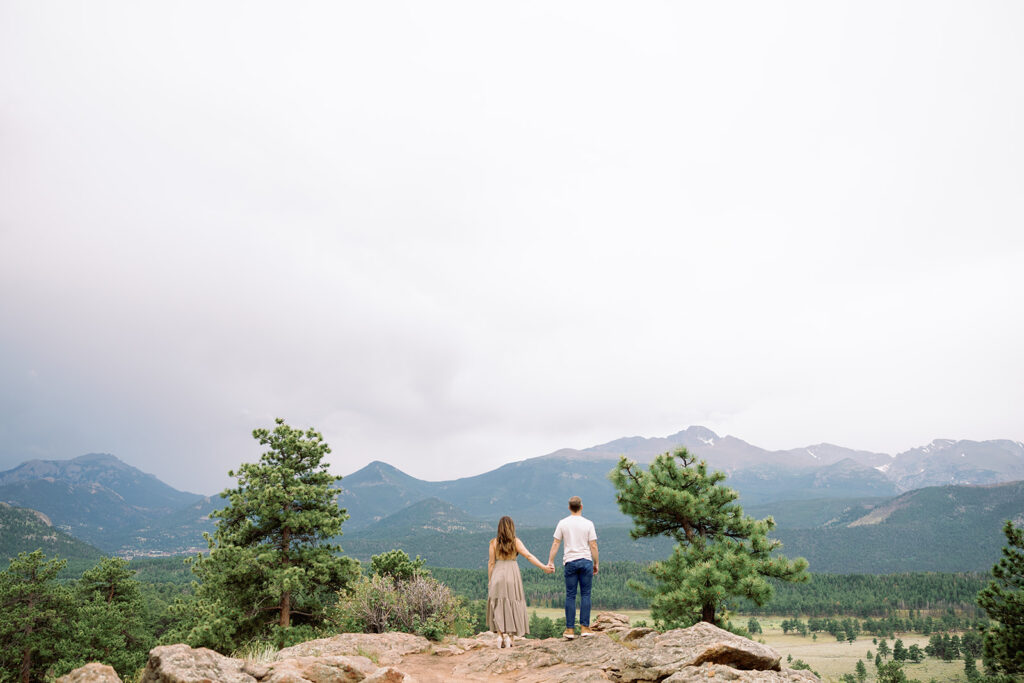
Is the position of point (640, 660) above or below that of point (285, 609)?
above

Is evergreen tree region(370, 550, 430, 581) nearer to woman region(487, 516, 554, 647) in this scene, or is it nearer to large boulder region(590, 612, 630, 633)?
large boulder region(590, 612, 630, 633)

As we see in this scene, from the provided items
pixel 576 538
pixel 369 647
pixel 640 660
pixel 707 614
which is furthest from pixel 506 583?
pixel 707 614

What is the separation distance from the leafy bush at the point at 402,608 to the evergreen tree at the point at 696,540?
669 cm

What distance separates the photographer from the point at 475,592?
15400cm

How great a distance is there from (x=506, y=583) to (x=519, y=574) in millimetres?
470

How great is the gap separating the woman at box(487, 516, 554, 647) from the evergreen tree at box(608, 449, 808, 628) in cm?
601

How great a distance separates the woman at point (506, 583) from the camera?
40.2 feet

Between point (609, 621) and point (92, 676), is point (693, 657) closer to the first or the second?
point (609, 621)

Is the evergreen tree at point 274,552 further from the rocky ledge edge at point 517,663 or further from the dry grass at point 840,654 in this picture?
the dry grass at point 840,654

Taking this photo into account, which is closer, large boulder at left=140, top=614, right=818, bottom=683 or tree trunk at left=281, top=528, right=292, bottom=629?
large boulder at left=140, top=614, right=818, bottom=683

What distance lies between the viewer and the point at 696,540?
1802 centimetres

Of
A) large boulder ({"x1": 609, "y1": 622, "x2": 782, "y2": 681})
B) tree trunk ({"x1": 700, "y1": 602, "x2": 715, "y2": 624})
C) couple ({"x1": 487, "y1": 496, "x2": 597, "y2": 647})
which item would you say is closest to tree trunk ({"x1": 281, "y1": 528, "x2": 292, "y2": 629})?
couple ({"x1": 487, "y1": 496, "x2": 597, "y2": 647})

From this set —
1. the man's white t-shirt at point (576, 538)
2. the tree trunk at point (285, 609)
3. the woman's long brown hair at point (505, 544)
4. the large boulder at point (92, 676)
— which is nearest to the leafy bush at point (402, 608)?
the tree trunk at point (285, 609)

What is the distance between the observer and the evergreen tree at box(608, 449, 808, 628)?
16281 millimetres
